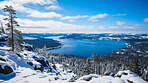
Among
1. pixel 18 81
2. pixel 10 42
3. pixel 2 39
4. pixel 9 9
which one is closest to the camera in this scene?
pixel 18 81

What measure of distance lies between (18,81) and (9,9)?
17.7 m

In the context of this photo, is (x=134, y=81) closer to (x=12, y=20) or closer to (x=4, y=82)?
(x=4, y=82)

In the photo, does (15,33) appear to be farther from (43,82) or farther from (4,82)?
(43,82)

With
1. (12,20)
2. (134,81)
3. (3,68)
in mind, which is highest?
(12,20)

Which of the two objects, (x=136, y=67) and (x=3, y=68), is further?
(x=136, y=67)

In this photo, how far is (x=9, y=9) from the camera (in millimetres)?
19078

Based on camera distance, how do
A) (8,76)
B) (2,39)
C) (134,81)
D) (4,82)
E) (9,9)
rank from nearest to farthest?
(4,82), (8,76), (134,81), (9,9), (2,39)

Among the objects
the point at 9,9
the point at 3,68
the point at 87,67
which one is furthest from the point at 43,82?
the point at 9,9

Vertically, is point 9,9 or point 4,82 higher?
point 9,9

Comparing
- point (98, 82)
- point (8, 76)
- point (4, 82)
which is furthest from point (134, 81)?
point (8, 76)

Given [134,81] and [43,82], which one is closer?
[43,82]

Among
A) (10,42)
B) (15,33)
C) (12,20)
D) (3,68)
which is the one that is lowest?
(3,68)

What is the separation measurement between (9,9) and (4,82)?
1737cm

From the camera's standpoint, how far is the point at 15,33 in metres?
20.9
